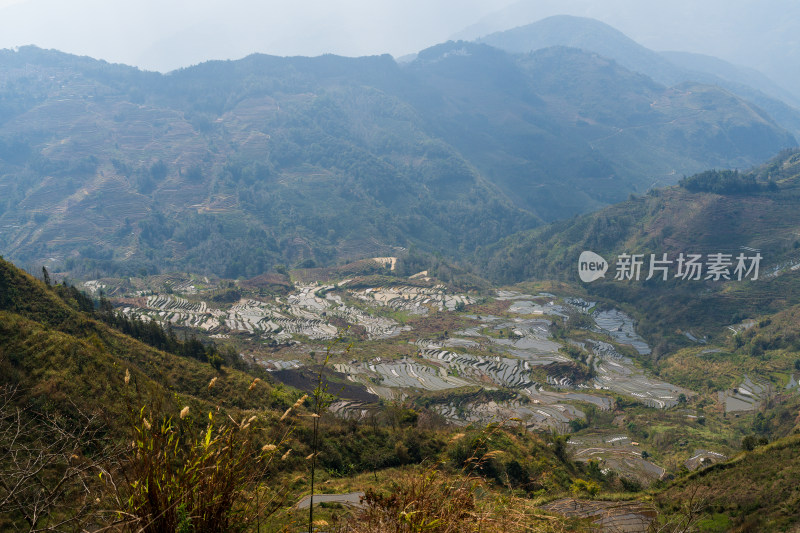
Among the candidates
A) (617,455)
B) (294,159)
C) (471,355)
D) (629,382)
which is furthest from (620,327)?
(294,159)

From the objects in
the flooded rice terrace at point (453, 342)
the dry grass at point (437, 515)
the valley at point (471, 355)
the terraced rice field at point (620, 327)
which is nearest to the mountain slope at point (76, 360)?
the dry grass at point (437, 515)

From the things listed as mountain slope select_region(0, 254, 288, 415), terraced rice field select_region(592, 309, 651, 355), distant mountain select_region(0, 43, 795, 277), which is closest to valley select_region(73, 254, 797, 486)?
terraced rice field select_region(592, 309, 651, 355)

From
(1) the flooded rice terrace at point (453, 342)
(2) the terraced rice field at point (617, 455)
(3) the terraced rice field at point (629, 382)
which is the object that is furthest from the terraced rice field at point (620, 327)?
(2) the terraced rice field at point (617, 455)

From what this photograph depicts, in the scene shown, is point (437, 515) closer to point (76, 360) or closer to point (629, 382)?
point (76, 360)

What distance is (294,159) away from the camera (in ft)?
479

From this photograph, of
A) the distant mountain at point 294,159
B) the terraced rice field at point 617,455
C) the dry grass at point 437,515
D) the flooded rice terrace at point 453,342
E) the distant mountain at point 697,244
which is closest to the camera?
the dry grass at point 437,515

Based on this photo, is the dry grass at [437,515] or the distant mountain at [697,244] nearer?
the dry grass at [437,515]

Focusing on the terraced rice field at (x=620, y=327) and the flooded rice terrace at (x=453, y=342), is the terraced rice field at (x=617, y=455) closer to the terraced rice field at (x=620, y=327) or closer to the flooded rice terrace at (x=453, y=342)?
the flooded rice terrace at (x=453, y=342)

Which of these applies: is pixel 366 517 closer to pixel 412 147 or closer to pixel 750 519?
pixel 750 519

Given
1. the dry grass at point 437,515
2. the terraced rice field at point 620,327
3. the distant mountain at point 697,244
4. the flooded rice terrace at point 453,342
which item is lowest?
the terraced rice field at point 620,327

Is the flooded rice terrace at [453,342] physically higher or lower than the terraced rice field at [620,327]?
higher

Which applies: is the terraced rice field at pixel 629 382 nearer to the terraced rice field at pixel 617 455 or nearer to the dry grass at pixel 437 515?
the terraced rice field at pixel 617 455

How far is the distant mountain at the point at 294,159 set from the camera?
10719 centimetres

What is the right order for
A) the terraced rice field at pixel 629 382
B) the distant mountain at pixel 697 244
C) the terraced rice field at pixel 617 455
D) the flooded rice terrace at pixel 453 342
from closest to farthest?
1. the terraced rice field at pixel 617 455
2. the flooded rice terrace at pixel 453 342
3. the terraced rice field at pixel 629 382
4. the distant mountain at pixel 697 244
